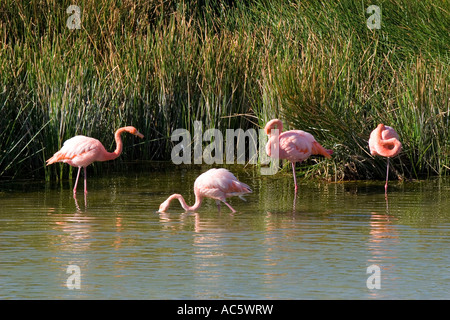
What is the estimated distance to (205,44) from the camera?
1288 cm

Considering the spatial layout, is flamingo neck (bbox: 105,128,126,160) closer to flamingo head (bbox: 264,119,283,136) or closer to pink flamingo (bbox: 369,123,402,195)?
flamingo head (bbox: 264,119,283,136)

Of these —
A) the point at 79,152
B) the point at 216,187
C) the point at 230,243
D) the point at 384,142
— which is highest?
the point at 384,142

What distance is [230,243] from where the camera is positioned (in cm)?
706

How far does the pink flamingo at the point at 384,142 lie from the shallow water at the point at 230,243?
1.42 ft

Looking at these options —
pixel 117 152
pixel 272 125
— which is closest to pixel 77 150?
pixel 117 152

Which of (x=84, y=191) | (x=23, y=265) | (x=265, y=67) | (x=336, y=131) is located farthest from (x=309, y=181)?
(x=23, y=265)

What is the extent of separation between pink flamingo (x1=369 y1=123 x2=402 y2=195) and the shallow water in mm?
432

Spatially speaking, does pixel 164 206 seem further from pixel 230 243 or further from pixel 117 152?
pixel 117 152

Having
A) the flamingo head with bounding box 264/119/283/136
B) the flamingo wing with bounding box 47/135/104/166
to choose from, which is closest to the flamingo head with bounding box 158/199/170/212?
the flamingo wing with bounding box 47/135/104/166

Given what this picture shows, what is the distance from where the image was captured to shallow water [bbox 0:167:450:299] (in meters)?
5.72

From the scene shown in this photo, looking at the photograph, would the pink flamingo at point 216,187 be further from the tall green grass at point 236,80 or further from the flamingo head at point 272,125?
the tall green grass at point 236,80

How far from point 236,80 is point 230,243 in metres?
5.83

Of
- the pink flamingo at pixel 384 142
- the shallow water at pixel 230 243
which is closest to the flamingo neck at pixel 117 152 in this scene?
the shallow water at pixel 230 243
